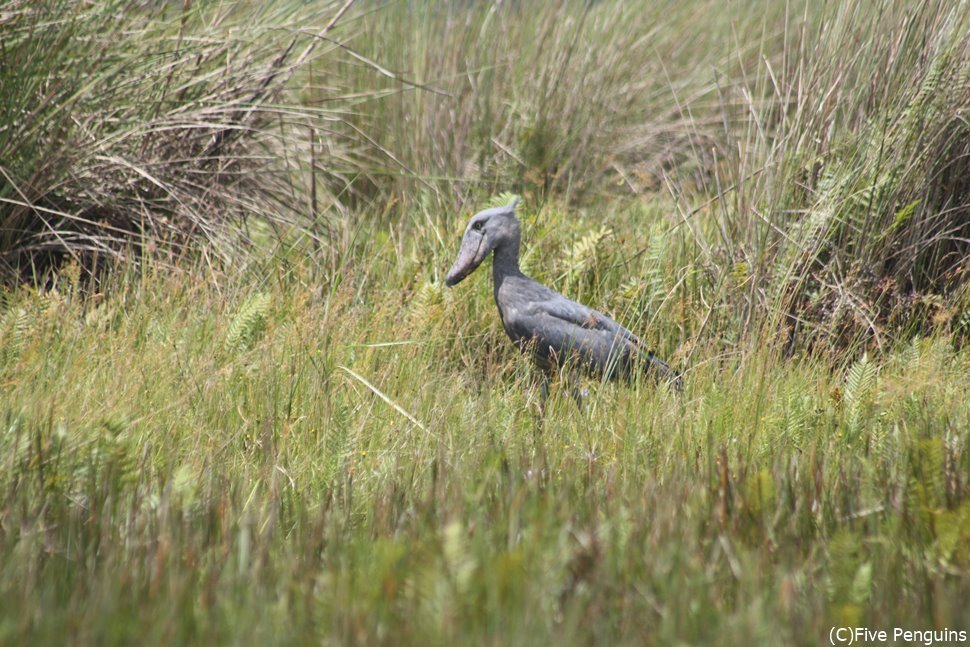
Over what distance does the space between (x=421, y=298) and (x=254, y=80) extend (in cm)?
152

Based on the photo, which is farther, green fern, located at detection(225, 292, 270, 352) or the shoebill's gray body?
the shoebill's gray body

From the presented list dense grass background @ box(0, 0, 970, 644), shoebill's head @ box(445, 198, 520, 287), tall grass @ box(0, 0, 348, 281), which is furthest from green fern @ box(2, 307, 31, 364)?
shoebill's head @ box(445, 198, 520, 287)

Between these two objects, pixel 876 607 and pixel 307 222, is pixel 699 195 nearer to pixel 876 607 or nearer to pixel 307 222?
pixel 307 222

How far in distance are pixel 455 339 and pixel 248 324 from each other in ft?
3.05

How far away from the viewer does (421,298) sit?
495 cm

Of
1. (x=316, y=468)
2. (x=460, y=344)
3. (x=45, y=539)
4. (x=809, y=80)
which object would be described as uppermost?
(x=809, y=80)

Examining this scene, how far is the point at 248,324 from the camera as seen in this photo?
4.45 meters

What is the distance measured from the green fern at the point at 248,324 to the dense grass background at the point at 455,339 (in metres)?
0.02

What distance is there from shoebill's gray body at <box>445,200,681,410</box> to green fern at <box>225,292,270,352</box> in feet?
2.55

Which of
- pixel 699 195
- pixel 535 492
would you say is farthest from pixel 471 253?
pixel 699 195

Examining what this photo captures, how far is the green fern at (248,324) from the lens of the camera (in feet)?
14.4

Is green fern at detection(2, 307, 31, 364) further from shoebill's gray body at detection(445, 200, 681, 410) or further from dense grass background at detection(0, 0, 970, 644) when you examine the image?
shoebill's gray body at detection(445, 200, 681, 410)

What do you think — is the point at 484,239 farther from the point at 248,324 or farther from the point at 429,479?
the point at 429,479

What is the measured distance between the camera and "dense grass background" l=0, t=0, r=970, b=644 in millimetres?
2270
